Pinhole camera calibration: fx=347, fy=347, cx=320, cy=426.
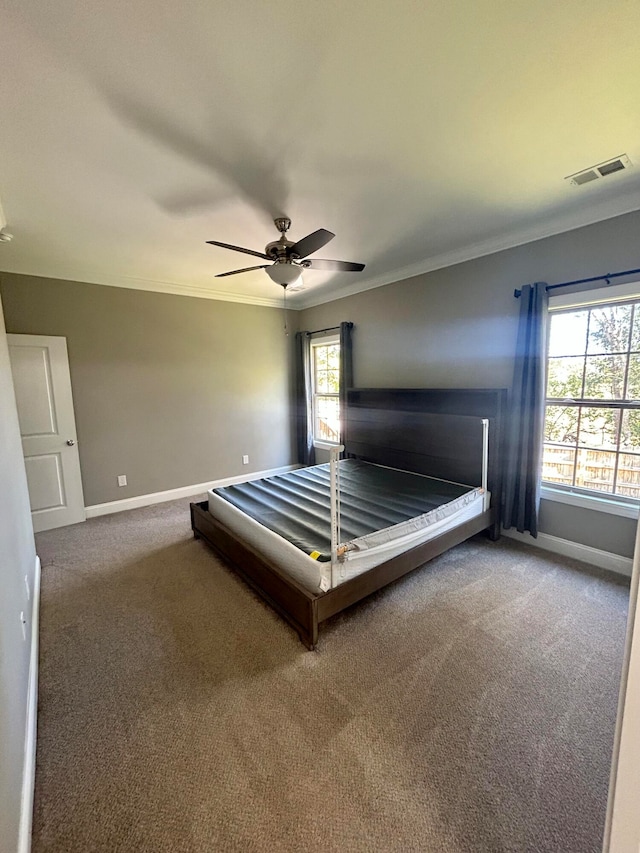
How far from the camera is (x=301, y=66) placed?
1392mm

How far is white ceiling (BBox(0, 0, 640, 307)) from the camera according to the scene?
1226mm

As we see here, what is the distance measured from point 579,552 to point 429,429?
1.62 m

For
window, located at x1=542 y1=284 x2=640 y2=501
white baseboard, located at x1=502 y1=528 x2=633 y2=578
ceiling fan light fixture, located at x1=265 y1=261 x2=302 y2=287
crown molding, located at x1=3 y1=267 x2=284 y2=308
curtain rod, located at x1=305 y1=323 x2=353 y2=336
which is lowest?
white baseboard, located at x1=502 y1=528 x2=633 y2=578

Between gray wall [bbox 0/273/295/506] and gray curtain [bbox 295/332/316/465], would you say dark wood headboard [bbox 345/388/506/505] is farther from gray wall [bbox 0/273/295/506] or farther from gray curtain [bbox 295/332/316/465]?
gray wall [bbox 0/273/295/506]

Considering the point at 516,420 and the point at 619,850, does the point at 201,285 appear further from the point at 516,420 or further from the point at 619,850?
the point at 619,850

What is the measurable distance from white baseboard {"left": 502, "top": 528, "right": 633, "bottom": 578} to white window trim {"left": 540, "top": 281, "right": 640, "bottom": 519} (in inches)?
13.2

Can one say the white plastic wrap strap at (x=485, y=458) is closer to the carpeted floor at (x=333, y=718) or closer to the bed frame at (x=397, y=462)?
the bed frame at (x=397, y=462)

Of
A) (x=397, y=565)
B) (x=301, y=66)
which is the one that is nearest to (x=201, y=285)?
(x=301, y=66)

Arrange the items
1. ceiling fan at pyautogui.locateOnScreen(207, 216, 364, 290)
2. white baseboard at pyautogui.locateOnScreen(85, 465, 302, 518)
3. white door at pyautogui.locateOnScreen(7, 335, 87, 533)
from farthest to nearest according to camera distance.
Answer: white baseboard at pyautogui.locateOnScreen(85, 465, 302, 518), white door at pyautogui.locateOnScreen(7, 335, 87, 533), ceiling fan at pyautogui.locateOnScreen(207, 216, 364, 290)

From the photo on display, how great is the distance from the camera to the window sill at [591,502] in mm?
2625


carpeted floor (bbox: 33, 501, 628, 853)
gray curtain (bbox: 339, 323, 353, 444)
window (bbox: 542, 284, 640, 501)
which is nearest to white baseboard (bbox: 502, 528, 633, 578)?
carpeted floor (bbox: 33, 501, 628, 853)

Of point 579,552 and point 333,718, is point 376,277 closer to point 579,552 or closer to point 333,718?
point 579,552

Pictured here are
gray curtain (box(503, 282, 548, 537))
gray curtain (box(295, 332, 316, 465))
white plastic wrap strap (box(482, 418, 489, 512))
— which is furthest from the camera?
gray curtain (box(295, 332, 316, 465))

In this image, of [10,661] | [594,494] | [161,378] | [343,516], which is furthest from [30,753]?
[594,494]
